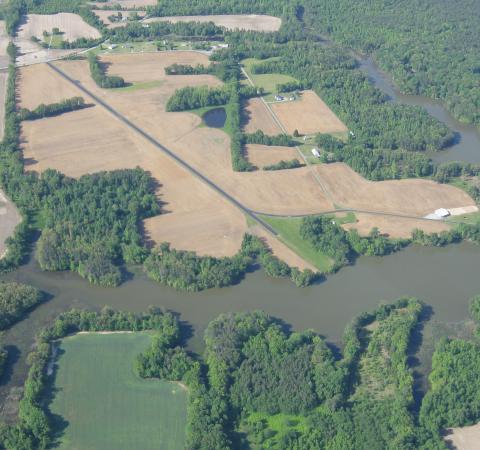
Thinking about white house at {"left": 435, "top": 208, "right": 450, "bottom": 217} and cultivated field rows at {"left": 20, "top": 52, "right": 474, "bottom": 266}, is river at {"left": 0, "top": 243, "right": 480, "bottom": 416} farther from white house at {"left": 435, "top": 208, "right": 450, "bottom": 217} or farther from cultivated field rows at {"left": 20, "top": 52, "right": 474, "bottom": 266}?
white house at {"left": 435, "top": 208, "right": 450, "bottom": 217}

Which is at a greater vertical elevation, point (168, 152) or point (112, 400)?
point (168, 152)

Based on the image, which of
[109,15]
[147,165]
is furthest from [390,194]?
[109,15]

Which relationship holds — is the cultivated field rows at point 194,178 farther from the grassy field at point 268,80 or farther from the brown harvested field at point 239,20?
the brown harvested field at point 239,20

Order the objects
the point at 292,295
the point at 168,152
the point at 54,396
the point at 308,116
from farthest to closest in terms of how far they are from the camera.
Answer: the point at 308,116
the point at 168,152
the point at 292,295
the point at 54,396

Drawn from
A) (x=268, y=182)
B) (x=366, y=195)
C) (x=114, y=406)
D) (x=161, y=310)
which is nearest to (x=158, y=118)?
(x=268, y=182)

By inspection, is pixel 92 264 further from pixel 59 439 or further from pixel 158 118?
pixel 158 118

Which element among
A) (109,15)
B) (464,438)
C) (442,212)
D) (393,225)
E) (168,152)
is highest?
(109,15)

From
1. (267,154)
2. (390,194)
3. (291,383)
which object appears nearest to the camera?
(291,383)

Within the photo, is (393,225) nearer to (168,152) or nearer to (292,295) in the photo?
(292,295)
